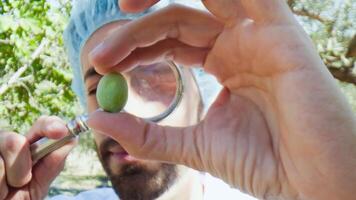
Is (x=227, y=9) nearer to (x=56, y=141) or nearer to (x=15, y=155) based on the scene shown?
(x=56, y=141)

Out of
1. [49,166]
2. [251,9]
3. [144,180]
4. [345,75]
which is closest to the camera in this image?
[251,9]

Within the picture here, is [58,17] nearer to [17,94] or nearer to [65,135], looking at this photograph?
[17,94]

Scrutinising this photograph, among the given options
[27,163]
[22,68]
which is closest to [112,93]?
[27,163]

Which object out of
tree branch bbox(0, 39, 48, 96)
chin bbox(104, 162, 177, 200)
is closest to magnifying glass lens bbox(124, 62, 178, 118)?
chin bbox(104, 162, 177, 200)

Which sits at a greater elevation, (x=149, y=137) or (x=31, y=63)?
(x=149, y=137)

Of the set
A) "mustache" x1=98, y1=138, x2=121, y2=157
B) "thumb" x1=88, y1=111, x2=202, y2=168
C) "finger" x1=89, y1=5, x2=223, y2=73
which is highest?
"finger" x1=89, y1=5, x2=223, y2=73

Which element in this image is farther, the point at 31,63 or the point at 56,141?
the point at 31,63

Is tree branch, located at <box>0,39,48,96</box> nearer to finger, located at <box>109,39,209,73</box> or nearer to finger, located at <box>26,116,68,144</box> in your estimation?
finger, located at <box>26,116,68,144</box>
